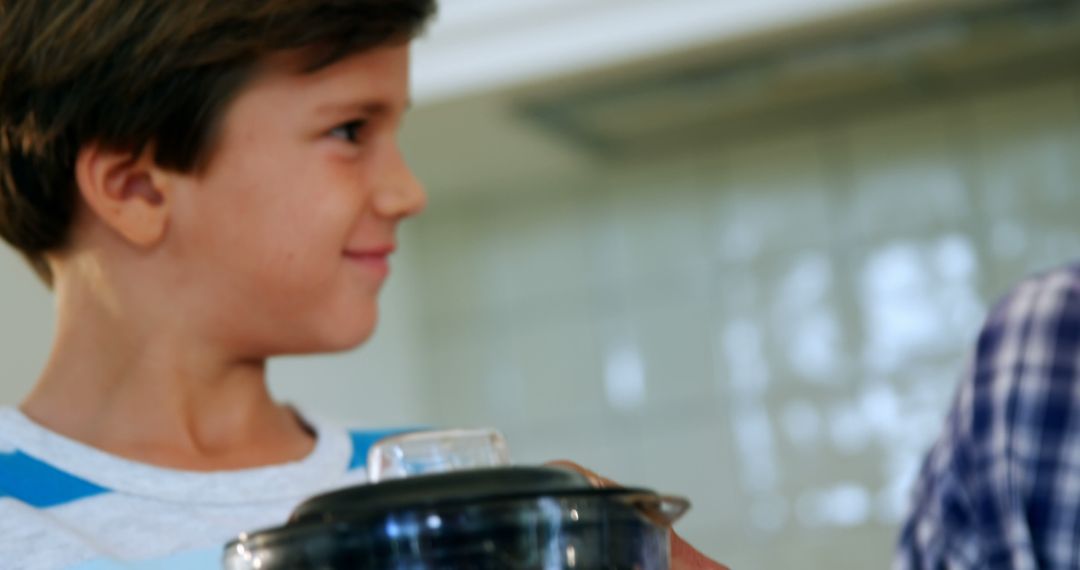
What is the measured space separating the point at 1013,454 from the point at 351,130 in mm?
460

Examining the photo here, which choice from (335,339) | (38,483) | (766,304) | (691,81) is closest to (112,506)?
(38,483)

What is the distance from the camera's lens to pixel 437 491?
15.6 inches

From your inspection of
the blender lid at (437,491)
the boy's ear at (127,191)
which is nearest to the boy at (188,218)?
the boy's ear at (127,191)

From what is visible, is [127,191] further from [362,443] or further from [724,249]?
[724,249]

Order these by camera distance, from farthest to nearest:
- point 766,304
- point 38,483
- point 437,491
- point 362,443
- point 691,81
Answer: point 766,304 → point 691,81 → point 362,443 → point 38,483 → point 437,491

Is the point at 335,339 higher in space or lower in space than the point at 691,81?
lower

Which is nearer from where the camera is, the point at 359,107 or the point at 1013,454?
the point at 359,107

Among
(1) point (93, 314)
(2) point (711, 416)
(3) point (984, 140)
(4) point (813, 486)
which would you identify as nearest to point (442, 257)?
(2) point (711, 416)

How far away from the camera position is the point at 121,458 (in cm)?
74

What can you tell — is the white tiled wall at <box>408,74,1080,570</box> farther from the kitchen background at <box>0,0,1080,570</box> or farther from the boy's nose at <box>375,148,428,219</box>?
the boy's nose at <box>375,148,428,219</box>

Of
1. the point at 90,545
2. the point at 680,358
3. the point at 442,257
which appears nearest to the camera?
the point at 90,545

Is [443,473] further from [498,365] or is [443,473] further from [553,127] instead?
[498,365]

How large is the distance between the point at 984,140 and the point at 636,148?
0.52m

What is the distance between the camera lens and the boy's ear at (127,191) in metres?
0.77
